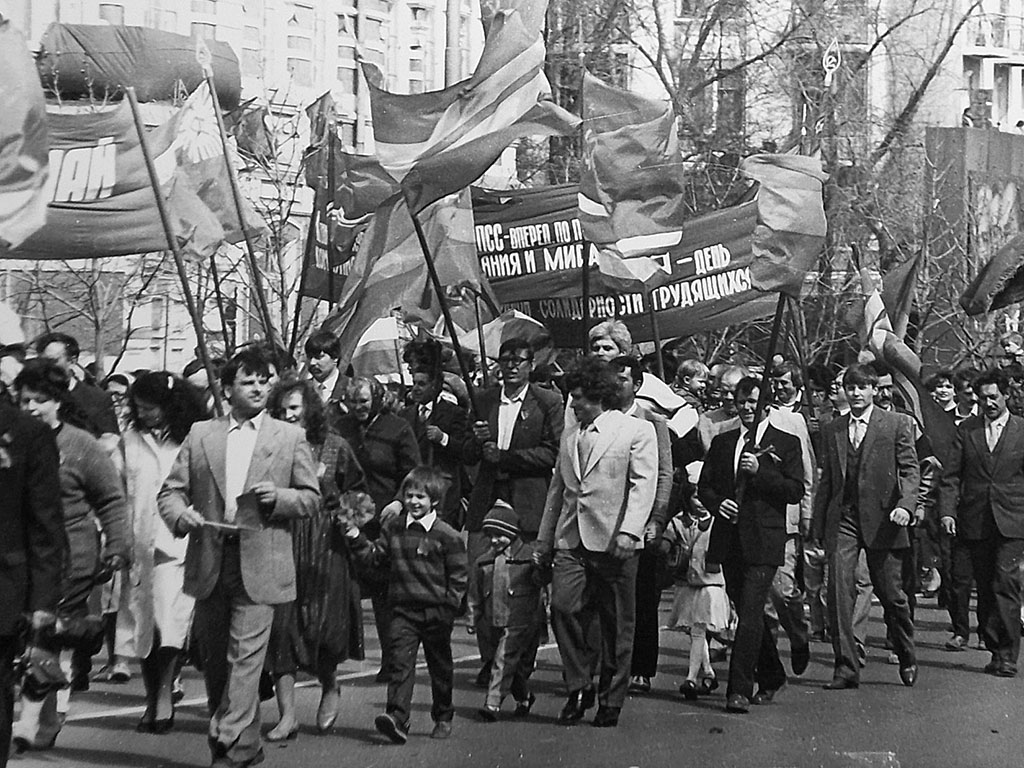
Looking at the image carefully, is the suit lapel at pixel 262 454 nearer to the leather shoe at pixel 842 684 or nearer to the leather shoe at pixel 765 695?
the leather shoe at pixel 765 695

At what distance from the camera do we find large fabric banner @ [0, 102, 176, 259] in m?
13.5

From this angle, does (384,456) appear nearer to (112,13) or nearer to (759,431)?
(759,431)

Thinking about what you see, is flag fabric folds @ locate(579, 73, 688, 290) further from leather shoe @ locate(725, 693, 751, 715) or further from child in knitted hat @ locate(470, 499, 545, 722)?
leather shoe @ locate(725, 693, 751, 715)

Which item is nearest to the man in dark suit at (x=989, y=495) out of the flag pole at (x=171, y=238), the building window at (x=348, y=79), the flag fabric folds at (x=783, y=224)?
the flag fabric folds at (x=783, y=224)

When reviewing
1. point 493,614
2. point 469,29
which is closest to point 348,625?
point 493,614

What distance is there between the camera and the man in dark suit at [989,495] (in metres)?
13.0

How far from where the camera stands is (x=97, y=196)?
1391 centimetres

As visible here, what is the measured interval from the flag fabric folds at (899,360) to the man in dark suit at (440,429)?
4006 millimetres

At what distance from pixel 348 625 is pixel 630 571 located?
1.40 m

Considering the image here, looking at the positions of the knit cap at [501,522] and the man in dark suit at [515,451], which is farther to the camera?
the man in dark suit at [515,451]

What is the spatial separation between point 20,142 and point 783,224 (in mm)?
4711

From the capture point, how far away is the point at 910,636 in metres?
12.2

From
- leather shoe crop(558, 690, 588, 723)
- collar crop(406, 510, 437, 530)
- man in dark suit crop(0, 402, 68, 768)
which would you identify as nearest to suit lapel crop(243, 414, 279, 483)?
collar crop(406, 510, 437, 530)

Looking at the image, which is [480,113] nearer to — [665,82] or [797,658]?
[797,658]
